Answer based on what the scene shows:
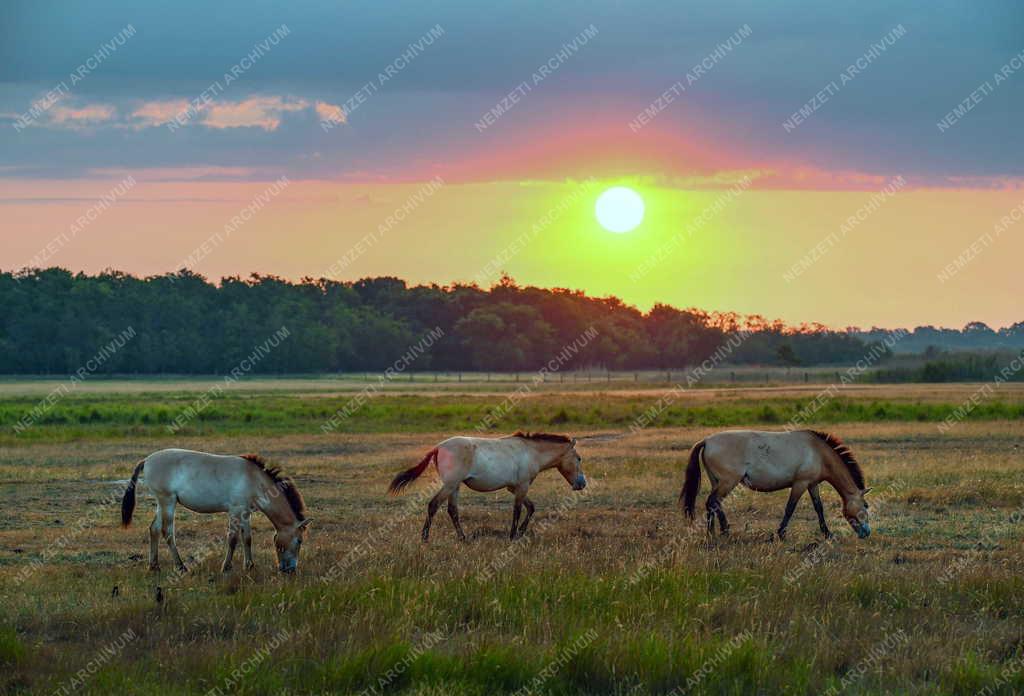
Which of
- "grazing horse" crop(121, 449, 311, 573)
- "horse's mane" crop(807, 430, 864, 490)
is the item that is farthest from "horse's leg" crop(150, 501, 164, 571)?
"horse's mane" crop(807, 430, 864, 490)

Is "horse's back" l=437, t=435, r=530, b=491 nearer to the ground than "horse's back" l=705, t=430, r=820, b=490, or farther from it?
farther from it

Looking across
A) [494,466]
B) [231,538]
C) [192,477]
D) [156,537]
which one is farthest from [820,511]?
[156,537]

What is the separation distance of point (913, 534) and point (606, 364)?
404 ft

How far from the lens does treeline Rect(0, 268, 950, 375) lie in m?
115

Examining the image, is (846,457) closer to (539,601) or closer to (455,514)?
(455,514)

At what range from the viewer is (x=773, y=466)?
51.5ft

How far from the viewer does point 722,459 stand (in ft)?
51.7

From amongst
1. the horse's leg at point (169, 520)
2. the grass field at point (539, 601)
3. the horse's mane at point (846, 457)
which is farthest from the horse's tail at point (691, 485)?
the horse's leg at point (169, 520)

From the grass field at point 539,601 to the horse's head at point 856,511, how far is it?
0.74ft

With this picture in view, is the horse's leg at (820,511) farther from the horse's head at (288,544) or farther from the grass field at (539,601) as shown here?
the horse's head at (288,544)

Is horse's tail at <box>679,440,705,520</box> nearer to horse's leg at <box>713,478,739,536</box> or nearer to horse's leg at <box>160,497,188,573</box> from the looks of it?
horse's leg at <box>713,478,739,536</box>

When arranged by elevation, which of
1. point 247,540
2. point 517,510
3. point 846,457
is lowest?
point 517,510

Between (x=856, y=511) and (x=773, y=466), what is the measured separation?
4.20 ft

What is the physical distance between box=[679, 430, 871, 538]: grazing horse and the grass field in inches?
25.6
